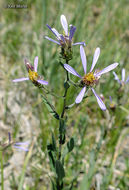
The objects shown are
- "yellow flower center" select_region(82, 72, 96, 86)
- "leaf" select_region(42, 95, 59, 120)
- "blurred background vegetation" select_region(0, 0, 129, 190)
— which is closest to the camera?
"yellow flower center" select_region(82, 72, 96, 86)

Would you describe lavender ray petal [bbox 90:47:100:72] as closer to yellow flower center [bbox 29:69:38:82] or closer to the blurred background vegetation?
the blurred background vegetation

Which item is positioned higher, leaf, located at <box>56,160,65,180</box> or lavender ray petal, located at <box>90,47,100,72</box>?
lavender ray petal, located at <box>90,47,100,72</box>

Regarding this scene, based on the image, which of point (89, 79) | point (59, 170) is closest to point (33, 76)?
point (89, 79)

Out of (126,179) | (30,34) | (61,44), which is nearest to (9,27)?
(30,34)

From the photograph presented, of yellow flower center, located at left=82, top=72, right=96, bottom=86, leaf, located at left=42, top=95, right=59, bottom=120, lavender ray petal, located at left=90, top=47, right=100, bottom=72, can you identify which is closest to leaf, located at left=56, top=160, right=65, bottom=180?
leaf, located at left=42, top=95, right=59, bottom=120

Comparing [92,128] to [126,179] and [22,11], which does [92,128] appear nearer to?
[126,179]

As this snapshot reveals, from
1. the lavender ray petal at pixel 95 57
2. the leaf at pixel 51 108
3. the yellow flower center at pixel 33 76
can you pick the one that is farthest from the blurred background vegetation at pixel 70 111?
the yellow flower center at pixel 33 76

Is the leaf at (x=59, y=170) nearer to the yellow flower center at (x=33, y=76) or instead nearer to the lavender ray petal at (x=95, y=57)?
the yellow flower center at (x=33, y=76)
